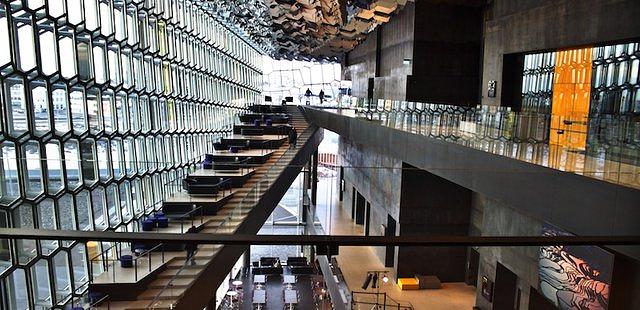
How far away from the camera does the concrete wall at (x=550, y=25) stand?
9.73 m

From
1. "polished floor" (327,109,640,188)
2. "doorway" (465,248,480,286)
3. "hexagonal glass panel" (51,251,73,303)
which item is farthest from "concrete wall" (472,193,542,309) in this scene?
"hexagonal glass panel" (51,251,73,303)

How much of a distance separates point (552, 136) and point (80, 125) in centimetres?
853

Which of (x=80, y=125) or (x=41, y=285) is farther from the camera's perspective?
(x=80, y=125)

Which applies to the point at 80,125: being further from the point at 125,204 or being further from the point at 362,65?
the point at 362,65

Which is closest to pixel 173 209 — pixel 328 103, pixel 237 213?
pixel 237 213

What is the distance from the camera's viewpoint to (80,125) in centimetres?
1012

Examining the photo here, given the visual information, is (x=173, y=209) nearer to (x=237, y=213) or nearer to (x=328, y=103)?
(x=237, y=213)

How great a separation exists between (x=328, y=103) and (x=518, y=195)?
66.2 feet

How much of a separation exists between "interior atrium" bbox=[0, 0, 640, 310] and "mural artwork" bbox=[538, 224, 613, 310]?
0.05m

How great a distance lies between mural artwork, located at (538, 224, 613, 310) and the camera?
4.99 m

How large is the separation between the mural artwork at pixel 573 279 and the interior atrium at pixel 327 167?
5 centimetres

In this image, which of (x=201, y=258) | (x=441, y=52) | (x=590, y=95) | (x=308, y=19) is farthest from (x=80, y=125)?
(x=308, y=19)

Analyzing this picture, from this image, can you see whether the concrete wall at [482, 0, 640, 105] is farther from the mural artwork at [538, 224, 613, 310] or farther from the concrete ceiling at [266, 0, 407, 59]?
the mural artwork at [538, 224, 613, 310]

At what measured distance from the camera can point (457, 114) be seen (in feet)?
34.1
